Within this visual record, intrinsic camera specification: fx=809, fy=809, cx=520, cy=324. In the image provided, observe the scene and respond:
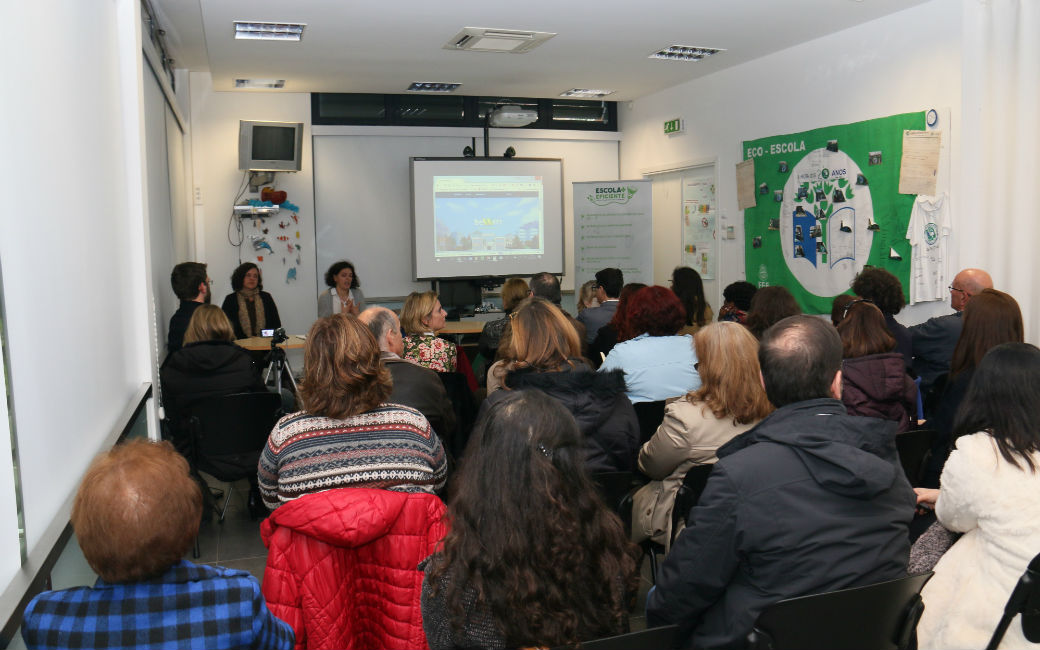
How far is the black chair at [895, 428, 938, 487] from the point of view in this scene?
3088 mm

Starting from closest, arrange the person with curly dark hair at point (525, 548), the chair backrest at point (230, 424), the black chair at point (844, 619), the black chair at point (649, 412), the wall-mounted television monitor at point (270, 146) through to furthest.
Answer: the person with curly dark hair at point (525, 548), the black chair at point (844, 619), the black chair at point (649, 412), the chair backrest at point (230, 424), the wall-mounted television monitor at point (270, 146)

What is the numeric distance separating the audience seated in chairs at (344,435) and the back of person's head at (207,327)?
7.50 feet

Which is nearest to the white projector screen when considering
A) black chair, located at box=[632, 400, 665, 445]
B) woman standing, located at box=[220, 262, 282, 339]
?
woman standing, located at box=[220, 262, 282, 339]

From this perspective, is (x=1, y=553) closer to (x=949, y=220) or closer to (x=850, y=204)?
(x=949, y=220)

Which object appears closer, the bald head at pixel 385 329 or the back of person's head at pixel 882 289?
the bald head at pixel 385 329

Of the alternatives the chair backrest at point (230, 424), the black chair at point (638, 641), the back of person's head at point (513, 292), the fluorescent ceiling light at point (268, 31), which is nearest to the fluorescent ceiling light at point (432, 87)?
the fluorescent ceiling light at point (268, 31)

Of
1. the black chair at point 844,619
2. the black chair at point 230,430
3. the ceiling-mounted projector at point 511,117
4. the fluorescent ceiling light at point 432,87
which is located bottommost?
the black chair at point 230,430

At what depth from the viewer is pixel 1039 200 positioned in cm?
464

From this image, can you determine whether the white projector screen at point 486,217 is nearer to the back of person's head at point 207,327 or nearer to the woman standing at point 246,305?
the woman standing at point 246,305

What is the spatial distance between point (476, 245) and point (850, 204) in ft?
13.6

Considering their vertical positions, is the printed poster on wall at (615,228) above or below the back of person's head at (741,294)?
above

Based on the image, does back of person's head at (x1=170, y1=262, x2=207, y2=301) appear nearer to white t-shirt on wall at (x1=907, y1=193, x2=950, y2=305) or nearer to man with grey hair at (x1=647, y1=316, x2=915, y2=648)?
man with grey hair at (x1=647, y1=316, x2=915, y2=648)

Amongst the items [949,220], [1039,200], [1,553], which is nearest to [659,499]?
[1,553]

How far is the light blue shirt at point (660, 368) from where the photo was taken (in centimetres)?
352
